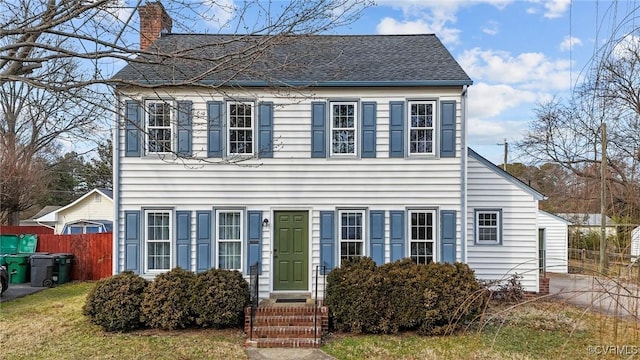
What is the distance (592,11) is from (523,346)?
725 centimetres

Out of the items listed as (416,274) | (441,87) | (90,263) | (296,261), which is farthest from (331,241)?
(90,263)

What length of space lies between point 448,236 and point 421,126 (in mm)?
2625

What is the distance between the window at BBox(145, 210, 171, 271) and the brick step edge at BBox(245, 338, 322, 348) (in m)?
3.34

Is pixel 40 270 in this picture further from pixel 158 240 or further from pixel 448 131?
pixel 448 131

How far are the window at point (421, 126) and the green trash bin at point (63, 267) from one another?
1195 cm

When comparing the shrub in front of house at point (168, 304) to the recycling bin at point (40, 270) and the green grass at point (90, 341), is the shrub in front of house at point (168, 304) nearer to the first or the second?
the green grass at point (90, 341)

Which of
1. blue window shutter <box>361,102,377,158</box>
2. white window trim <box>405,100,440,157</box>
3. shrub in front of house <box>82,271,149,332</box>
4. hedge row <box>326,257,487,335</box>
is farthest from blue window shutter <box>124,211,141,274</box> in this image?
white window trim <box>405,100,440,157</box>

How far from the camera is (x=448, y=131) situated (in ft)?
33.8

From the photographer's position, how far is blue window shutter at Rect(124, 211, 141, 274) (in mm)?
10164

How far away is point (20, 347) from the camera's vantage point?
7793 mm

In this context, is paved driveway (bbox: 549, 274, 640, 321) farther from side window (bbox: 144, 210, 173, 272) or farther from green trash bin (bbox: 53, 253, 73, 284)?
green trash bin (bbox: 53, 253, 73, 284)

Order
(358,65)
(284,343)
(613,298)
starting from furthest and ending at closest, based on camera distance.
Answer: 1. (358,65)
2. (284,343)
3. (613,298)

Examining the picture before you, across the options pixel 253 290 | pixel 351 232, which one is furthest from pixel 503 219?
pixel 253 290

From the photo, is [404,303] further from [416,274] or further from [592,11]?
[592,11]
